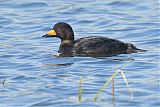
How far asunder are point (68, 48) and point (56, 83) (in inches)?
149

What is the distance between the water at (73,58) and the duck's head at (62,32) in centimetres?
34

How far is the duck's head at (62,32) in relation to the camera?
55.9 ft

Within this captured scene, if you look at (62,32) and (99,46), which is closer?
(99,46)

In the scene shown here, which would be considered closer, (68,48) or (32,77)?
(32,77)

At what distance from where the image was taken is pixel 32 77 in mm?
13562

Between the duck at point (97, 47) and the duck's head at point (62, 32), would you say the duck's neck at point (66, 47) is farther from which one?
the duck's head at point (62, 32)

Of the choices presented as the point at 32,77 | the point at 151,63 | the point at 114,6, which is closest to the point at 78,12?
the point at 114,6

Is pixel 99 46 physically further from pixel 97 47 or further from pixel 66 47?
pixel 66 47

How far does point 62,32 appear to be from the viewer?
1708cm

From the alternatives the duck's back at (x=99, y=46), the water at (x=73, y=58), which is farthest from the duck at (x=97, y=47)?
the water at (x=73, y=58)

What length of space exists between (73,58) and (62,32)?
1.40 metres

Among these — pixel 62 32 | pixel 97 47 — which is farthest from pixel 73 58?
pixel 62 32

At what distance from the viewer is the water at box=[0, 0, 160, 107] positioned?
11.9 metres

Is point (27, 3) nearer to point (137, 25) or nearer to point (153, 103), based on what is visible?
point (137, 25)
